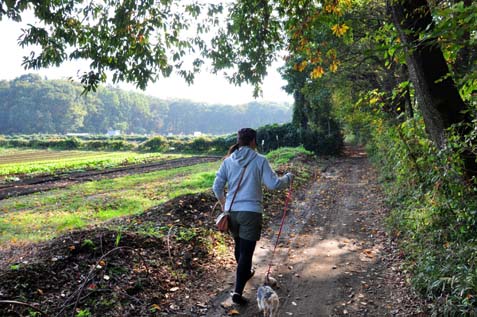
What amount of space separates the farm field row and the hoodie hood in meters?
5.17

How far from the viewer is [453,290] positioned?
3.66 meters

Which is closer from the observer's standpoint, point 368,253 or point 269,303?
point 269,303

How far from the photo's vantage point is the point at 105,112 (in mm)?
104438

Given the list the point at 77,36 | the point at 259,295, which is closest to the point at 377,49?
the point at 259,295

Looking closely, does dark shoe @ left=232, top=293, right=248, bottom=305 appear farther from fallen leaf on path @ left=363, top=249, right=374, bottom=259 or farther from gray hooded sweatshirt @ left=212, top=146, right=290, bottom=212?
fallen leaf on path @ left=363, top=249, right=374, bottom=259

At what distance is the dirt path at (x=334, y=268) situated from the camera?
4.28 meters

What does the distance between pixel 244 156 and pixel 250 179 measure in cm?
29

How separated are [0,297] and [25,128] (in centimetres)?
9531

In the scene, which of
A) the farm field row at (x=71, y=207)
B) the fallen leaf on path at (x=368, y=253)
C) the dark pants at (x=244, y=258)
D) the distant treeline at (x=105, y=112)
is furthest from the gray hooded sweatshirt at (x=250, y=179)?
the distant treeline at (x=105, y=112)

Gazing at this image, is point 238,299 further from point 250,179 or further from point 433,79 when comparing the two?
point 433,79

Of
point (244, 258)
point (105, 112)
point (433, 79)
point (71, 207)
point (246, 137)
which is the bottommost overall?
point (71, 207)

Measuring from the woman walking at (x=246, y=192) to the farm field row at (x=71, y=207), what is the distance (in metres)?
5.04

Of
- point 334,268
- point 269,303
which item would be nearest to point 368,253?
point 334,268

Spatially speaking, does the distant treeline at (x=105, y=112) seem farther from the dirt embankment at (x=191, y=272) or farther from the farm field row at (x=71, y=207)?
the dirt embankment at (x=191, y=272)
